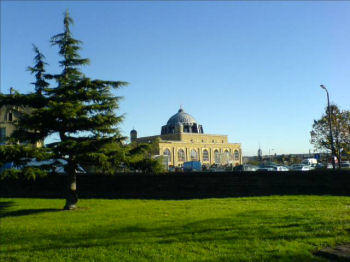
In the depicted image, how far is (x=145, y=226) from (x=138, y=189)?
1387 centimetres

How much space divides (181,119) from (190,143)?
35.0 ft

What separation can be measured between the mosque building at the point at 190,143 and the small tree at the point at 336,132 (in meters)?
52.0

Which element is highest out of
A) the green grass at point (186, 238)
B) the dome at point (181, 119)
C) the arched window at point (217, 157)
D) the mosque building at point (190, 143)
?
the dome at point (181, 119)

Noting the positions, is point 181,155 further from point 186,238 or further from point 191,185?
point 186,238

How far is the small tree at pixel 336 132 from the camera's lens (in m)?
30.6

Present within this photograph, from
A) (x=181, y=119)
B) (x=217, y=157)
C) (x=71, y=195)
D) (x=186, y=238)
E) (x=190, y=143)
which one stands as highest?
(x=181, y=119)

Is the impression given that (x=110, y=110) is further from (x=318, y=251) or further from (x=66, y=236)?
(x=318, y=251)

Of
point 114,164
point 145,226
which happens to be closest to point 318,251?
point 145,226

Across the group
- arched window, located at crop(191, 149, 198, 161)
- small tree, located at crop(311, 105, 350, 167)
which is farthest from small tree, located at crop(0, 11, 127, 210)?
arched window, located at crop(191, 149, 198, 161)

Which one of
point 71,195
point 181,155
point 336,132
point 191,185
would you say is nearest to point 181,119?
point 181,155

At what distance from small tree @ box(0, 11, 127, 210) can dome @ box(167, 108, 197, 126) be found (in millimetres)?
79999

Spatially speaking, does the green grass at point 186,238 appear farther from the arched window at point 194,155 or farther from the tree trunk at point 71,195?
the arched window at point 194,155

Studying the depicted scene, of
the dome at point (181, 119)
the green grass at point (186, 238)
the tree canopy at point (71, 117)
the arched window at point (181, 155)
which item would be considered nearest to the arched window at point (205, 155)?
the arched window at point (181, 155)

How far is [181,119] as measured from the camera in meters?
98.6
